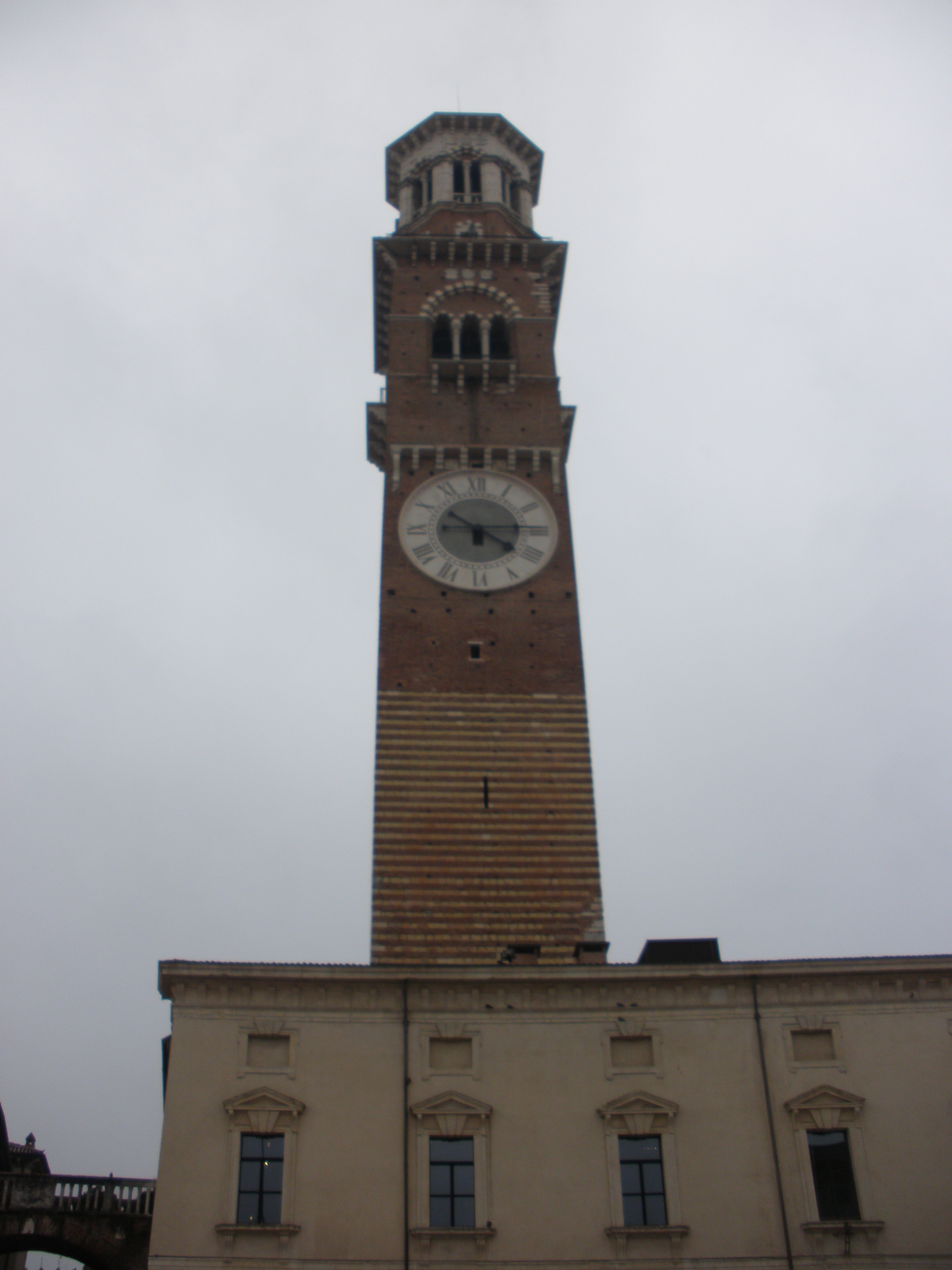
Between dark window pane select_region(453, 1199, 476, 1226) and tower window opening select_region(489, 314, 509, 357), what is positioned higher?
tower window opening select_region(489, 314, 509, 357)

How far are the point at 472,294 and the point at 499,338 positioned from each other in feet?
5.99

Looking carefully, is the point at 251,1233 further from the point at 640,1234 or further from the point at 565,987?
the point at 565,987

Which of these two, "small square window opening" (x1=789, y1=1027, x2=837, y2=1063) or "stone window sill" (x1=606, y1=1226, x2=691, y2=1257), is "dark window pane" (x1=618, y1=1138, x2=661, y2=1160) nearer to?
"stone window sill" (x1=606, y1=1226, x2=691, y2=1257)

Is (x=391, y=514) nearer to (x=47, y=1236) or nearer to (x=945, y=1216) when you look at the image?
(x=47, y=1236)

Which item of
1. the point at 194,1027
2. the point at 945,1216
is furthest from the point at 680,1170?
the point at 194,1027

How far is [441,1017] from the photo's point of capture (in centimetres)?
2253

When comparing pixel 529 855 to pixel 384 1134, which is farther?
pixel 529 855

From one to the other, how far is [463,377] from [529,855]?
16.4 m

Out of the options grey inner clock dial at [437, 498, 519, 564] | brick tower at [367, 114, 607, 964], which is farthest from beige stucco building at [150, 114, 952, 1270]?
grey inner clock dial at [437, 498, 519, 564]

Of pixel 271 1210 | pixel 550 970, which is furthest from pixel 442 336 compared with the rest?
pixel 271 1210

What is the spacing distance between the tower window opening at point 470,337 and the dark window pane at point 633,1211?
89.1 ft

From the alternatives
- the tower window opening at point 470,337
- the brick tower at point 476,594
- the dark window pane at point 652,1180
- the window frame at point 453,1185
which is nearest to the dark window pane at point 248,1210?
the window frame at point 453,1185

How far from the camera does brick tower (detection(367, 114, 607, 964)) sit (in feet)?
96.8

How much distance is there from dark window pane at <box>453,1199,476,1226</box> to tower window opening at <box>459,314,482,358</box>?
27092mm
